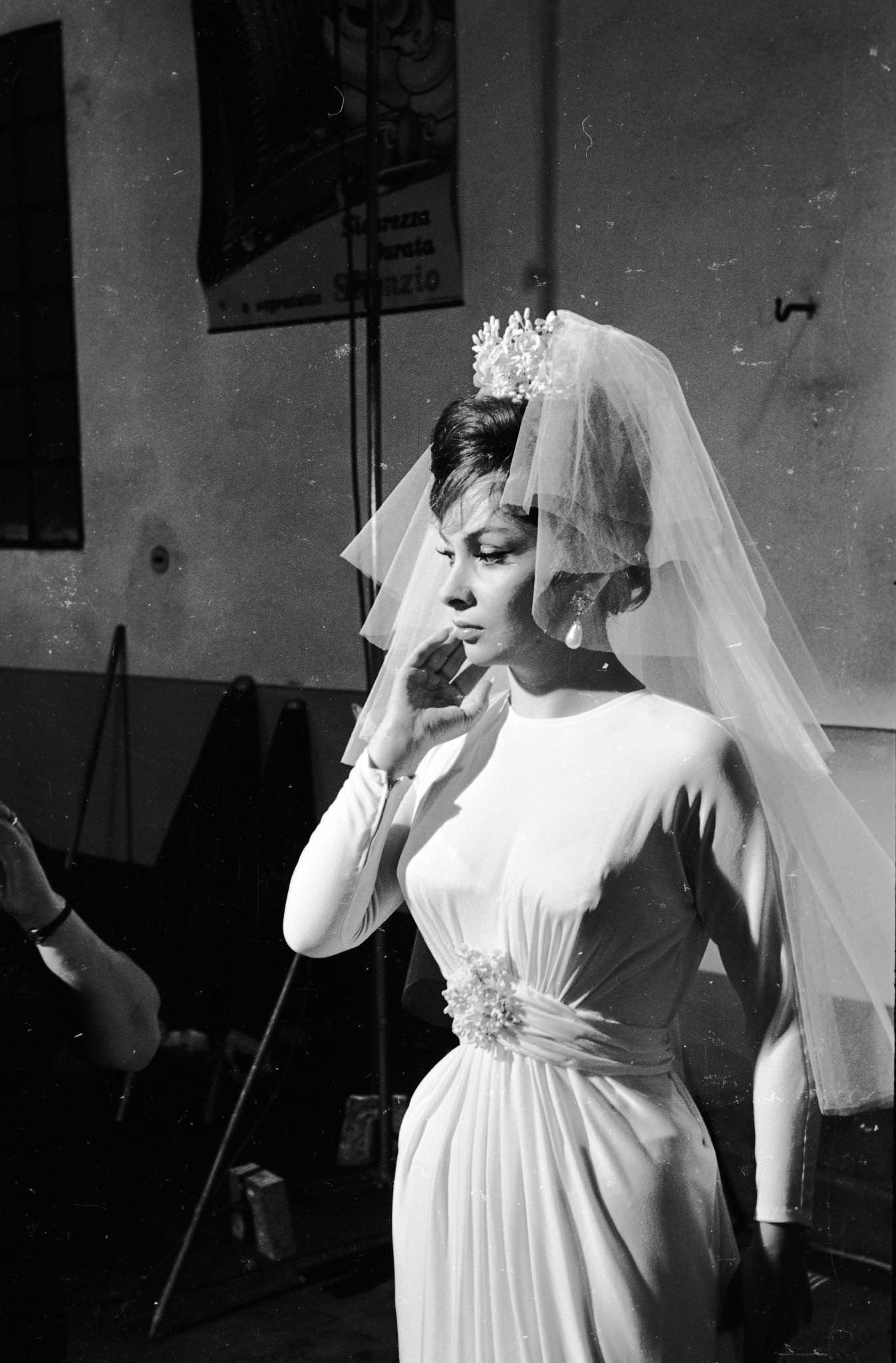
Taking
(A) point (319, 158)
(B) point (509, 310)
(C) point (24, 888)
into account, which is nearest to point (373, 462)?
(B) point (509, 310)

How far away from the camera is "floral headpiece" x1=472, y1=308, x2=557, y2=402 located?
142cm

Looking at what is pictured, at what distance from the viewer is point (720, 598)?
A: 4.66ft

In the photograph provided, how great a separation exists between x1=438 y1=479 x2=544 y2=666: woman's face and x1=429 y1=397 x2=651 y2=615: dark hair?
1 cm

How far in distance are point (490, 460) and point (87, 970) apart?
89cm

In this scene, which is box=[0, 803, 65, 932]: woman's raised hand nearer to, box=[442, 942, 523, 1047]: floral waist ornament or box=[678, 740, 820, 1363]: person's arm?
box=[442, 942, 523, 1047]: floral waist ornament

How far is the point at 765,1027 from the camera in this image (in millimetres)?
1362

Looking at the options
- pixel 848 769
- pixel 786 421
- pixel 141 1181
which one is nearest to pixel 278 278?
pixel 786 421

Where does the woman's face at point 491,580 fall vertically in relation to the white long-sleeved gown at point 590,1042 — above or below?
above

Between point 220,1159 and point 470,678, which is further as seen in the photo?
point 220,1159

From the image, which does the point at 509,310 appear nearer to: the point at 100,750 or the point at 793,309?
the point at 793,309

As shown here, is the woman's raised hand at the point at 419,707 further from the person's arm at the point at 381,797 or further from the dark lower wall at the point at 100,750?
the dark lower wall at the point at 100,750

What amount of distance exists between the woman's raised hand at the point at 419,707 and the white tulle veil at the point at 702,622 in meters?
0.18

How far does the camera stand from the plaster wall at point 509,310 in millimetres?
1572

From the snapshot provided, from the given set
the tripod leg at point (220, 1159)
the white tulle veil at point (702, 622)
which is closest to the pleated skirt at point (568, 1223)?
the white tulle veil at point (702, 622)
